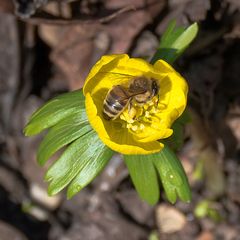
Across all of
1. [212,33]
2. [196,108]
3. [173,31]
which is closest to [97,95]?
[173,31]

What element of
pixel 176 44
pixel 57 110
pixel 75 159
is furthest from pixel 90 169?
pixel 176 44

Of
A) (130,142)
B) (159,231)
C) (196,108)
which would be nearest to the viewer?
(130,142)

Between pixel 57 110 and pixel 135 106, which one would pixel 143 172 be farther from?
pixel 57 110

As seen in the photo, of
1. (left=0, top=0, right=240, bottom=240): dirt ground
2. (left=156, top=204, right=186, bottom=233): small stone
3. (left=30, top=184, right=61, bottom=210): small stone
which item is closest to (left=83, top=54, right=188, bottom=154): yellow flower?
(left=0, top=0, right=240, bottom=240): dirt ground

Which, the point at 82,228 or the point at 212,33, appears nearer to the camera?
the point at 212,33

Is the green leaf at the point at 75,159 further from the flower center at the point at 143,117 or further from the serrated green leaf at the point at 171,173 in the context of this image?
the serrated green leaf at the point at 171,173

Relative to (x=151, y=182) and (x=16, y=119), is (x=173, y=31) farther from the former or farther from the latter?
(x=16, y=119)

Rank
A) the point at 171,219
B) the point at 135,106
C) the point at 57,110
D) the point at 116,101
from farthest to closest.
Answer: the point at 171,219, the point at 57,110, the point at 135,106, the point at 116,101

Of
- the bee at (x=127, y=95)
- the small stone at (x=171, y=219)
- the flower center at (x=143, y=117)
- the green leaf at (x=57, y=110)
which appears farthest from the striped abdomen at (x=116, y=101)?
the small stone at (x=171, y=219)

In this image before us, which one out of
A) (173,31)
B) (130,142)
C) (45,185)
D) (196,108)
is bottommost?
(45,185)
